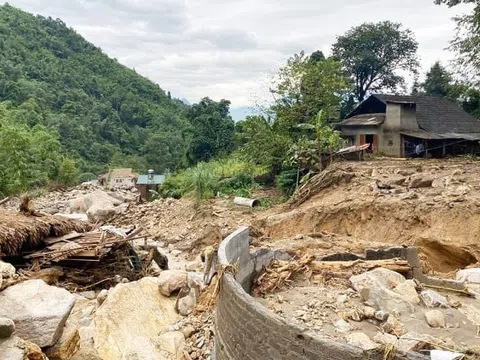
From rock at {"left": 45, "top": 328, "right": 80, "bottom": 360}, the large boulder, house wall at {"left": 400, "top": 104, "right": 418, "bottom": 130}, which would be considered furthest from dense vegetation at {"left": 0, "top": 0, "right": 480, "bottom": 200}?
rock at {"left": 45, "top": 328, "right": 80, "bottom": 360}

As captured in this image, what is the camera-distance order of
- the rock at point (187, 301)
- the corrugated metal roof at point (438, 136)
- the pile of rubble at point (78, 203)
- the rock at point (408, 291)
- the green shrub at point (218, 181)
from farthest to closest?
the corrugated metal roof at point (438, 136) → the green shrub at point (218, 181) → the pile of rubble at point (78, 203) → the rock at point (187, 301) → the rock at point (408, 291)

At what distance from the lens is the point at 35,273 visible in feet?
28.0

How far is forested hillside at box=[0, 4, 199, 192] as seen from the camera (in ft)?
137

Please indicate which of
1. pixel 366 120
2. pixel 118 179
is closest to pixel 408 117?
pixel 366 120

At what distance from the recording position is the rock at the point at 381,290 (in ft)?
21.8

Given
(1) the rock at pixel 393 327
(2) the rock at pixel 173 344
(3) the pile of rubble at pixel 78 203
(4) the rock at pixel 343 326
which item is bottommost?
(3) the pile of rubble at pixel 78 203

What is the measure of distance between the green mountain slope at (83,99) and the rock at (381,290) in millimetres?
27809

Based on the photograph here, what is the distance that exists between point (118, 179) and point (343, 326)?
1072 inches

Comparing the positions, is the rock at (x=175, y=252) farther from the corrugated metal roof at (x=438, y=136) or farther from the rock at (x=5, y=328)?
the corrugated metal roof at (x=438, y=136)

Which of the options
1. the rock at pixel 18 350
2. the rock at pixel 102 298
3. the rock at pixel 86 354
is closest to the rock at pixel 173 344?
the rock at pixel 86 354

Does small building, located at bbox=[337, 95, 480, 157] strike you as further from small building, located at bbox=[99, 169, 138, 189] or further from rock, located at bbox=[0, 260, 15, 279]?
rock, located at bbox=[0, 260, 15, 279]

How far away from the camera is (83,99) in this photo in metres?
50.1

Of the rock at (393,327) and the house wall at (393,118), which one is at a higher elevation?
the house wall at (393,118)

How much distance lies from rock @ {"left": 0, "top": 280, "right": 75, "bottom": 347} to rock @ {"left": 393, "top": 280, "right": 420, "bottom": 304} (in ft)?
14.8
